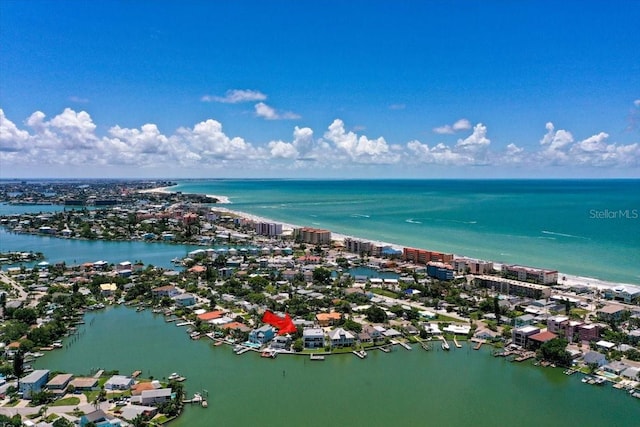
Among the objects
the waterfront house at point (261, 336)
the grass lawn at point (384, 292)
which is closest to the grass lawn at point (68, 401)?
the waterfront house at point (261, 336)

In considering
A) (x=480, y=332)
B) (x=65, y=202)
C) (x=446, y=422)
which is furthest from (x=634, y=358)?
(x=65, y=202)

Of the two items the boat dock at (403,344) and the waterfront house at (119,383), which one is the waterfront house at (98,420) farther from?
the boat dock at (403,344)

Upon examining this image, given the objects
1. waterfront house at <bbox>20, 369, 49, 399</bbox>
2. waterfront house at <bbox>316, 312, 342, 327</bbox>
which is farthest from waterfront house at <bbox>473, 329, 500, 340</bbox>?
waterfront house at <bbox>20, 369, 49, 399</bbox>

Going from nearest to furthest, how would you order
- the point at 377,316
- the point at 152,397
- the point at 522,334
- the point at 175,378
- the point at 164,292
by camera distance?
the point at 152,397 < the point at 175,378 < the point at 522,334 < the point at 377,316 < the point at 164,292

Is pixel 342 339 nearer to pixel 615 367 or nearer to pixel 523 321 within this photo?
pixel 523 321

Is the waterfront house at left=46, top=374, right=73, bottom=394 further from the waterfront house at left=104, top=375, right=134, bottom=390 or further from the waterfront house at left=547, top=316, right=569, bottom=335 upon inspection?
the waterfront house at left=547, top=316, right=569, bottom=335

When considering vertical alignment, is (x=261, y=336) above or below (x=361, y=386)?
above

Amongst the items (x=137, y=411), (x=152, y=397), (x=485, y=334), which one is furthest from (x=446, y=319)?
(x=137, y=411)
